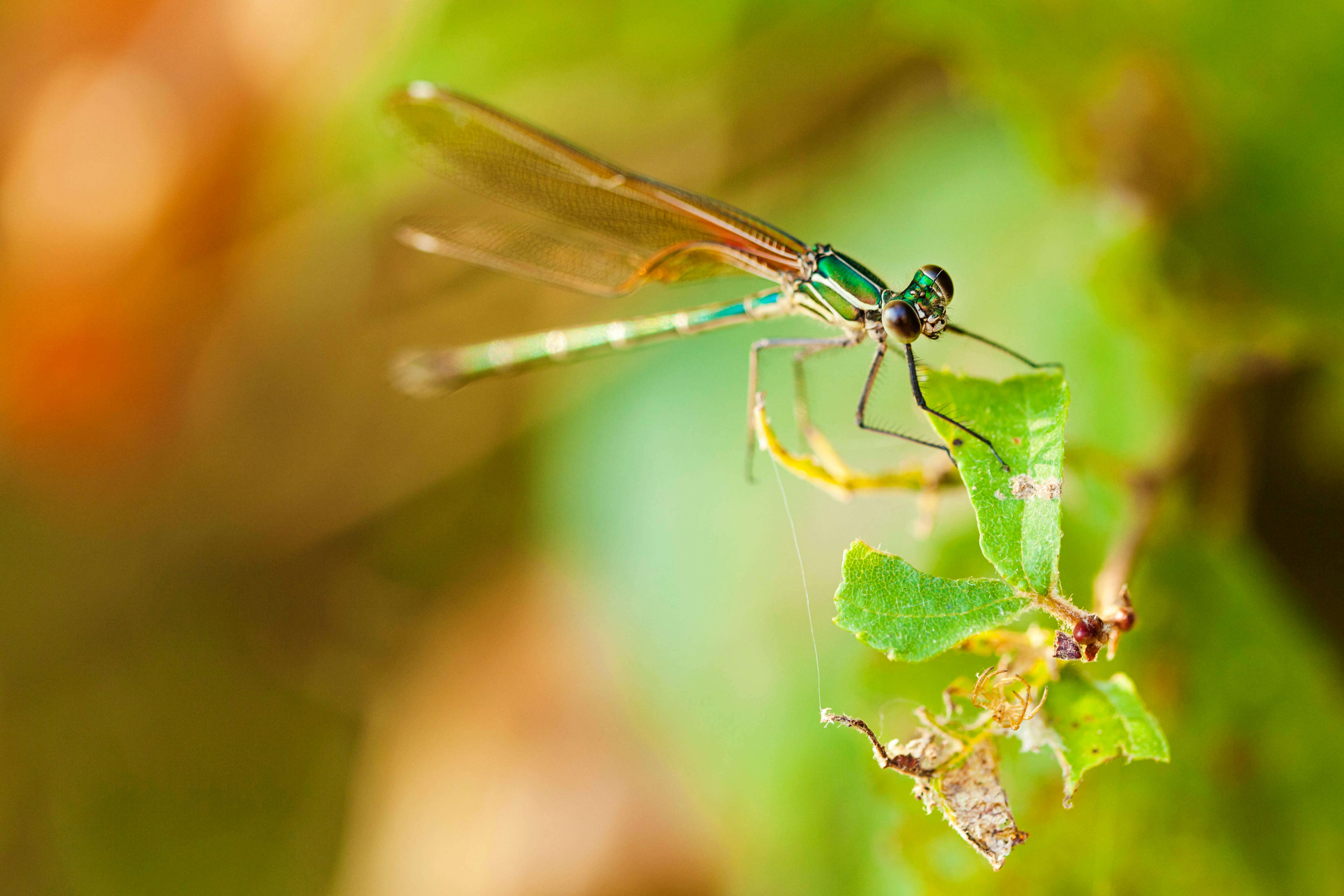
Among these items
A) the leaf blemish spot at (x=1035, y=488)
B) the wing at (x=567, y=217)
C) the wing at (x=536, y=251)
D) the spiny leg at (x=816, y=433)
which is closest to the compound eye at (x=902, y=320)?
the spiny leg at (x=816, y=433)

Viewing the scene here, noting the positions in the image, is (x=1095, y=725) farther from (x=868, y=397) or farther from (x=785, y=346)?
(x=785, y=346)

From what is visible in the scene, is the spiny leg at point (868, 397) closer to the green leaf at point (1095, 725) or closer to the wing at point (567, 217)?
the wing at point (567, 217)

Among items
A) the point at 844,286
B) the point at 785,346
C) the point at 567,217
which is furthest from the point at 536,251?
the point at 844,286

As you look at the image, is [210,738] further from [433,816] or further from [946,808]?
[946,808]

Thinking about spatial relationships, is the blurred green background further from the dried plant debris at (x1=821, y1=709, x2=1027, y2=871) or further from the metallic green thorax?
the metallic green thorax

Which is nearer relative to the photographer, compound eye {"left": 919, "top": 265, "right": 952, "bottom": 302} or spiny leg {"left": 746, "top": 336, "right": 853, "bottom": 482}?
compound eye {"left": 919, "top": 265, "right": 952, "bottom": 302}

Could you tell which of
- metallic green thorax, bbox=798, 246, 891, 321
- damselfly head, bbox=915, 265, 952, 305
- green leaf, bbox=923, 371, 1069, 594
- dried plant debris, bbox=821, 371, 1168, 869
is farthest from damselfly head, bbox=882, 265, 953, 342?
dried plant debris, bbox=821, 371, 1168, 869
